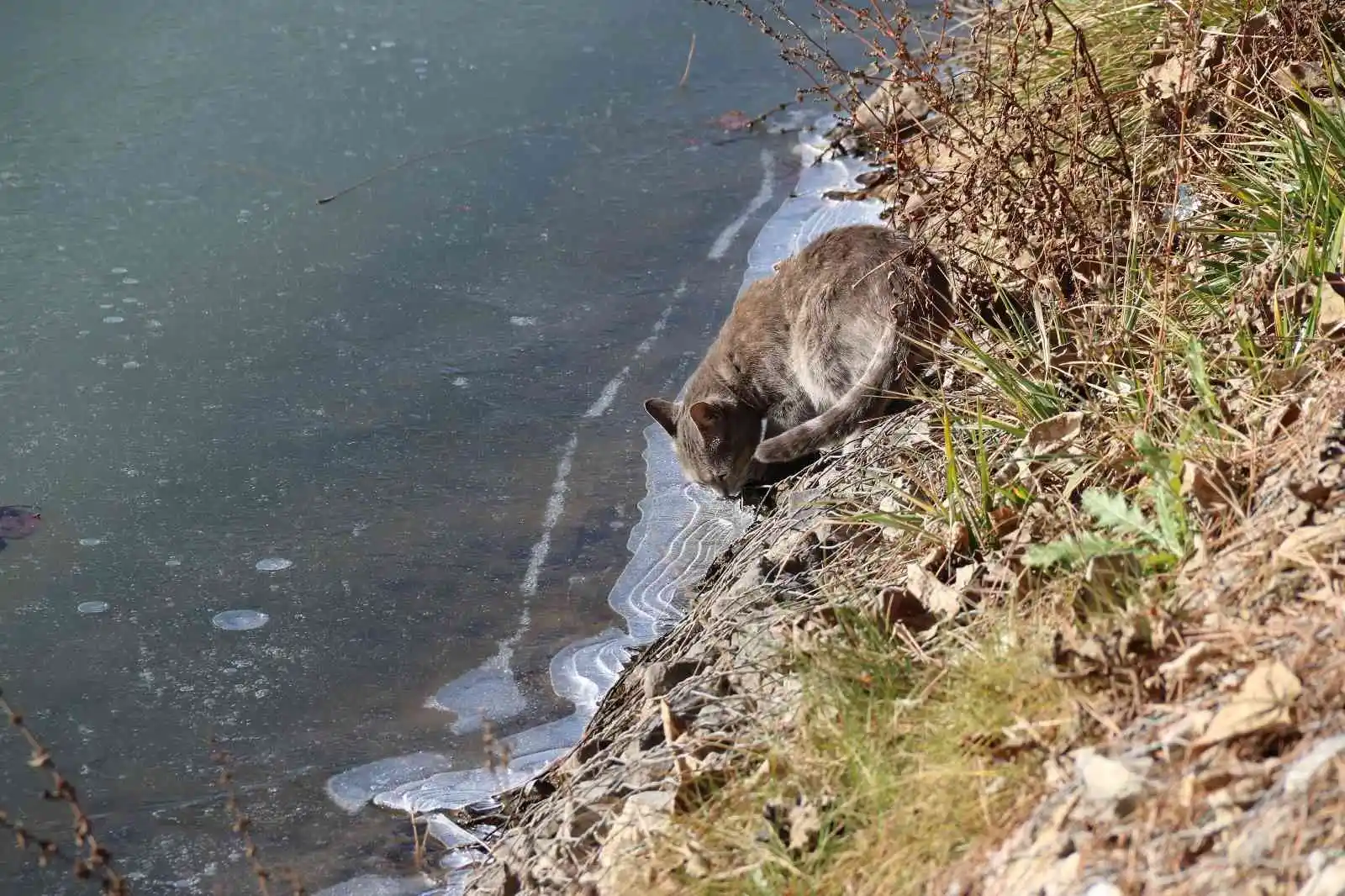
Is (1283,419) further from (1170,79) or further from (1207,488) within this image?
(1170,79)

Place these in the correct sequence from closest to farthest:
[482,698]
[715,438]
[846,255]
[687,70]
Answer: [482,698]
[846,255]
[715,438]
[687,70]

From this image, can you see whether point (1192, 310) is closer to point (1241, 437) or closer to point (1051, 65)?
point (1241, 437)

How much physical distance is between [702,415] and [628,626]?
2.84 feet

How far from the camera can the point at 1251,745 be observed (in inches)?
77.0

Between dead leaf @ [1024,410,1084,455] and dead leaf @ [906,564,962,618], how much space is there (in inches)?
17.0

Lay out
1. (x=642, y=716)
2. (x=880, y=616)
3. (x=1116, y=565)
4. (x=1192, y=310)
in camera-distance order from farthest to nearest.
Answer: (x=1192, y=310) → (x=642, y=716) → (x=880, y=616) → (x=1116, y=565)

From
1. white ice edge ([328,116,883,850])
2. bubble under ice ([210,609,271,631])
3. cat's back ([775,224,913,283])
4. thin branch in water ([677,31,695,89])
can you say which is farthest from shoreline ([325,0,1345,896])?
thin branch in water ([677,31,695,89])

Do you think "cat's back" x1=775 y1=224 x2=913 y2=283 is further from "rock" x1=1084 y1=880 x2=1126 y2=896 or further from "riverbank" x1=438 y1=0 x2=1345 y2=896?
Answer: "rock" x1=1084 y1=880 x2=1126 y2=896

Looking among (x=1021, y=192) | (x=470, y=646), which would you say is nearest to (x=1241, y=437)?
(x=1021, y=192)

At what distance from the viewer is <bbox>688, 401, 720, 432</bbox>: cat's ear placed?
14.9 feet

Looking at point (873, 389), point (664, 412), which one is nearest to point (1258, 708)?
point (873, 389)

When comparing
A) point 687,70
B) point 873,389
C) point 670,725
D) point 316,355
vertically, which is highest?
point 687,70

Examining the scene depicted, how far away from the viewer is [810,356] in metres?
4.56

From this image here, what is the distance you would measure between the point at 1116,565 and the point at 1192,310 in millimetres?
1175
